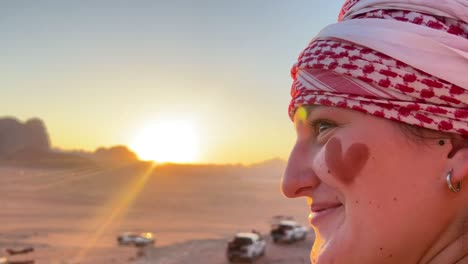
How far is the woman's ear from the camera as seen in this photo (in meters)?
1.66

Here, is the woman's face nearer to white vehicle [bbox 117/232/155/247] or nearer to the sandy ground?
the sandy ground

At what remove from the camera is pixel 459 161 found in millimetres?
1672

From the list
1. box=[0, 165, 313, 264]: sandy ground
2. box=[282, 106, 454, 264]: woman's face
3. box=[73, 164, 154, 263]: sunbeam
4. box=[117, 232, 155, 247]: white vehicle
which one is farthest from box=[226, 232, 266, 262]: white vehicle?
box=[282, 106, 454, 264]: woman's face

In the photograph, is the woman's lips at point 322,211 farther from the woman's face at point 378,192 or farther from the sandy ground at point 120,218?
the sandy ground at point 120,218

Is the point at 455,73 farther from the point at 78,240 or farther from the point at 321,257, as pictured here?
the point at 78,240

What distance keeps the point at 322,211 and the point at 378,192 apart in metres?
0.27

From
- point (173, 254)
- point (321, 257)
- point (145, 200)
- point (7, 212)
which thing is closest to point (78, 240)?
point (173, 254)

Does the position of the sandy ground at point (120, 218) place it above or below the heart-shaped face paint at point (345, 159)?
below

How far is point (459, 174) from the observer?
166 centimetres

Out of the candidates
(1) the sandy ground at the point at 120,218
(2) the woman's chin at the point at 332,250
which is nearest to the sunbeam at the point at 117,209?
(1) the sandy ground at the point at 120,218

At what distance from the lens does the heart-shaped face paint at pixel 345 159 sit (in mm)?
1760

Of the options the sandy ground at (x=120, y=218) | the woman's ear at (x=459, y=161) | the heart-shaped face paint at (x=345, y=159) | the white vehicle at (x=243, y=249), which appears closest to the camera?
the woman's ear at (x=459, y=161)

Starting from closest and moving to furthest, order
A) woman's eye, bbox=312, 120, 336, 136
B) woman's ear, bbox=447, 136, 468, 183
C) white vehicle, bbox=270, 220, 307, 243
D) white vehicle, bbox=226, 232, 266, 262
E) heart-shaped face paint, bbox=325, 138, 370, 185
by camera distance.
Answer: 1. woman's ear, bbox=447, 136, 468, 183
2. heart-shaped face paint, bbox=325, 138, 370, 185
3. woman's eye, bbox=312, 120, 336, 136
4. white vehicle, bbox=226, 232, 266, 262
5. white vehicle, bbox=270, 220, 307, 243

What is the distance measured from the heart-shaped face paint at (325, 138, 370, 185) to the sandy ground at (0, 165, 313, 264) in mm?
23365
